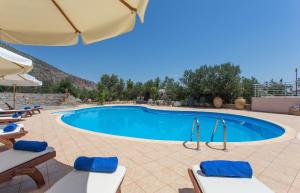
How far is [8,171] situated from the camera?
75.2 inches

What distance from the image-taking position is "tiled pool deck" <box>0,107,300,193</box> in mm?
2299

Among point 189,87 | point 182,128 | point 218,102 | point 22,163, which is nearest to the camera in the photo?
point 22,163

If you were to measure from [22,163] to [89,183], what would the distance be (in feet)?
3.73

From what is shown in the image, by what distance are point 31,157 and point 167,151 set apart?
102 inches

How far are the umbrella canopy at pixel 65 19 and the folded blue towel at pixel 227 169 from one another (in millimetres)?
1886

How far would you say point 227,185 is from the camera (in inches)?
65.4

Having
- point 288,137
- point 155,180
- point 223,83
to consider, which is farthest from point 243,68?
point 155,180

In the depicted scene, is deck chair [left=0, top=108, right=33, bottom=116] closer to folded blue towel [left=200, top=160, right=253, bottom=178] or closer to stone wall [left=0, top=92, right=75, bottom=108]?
stone wall [left=0, top=92, right=75, bottom=108]

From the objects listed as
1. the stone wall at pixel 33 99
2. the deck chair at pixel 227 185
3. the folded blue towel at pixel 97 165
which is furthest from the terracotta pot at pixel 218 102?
the stone wall at pixel 33 99

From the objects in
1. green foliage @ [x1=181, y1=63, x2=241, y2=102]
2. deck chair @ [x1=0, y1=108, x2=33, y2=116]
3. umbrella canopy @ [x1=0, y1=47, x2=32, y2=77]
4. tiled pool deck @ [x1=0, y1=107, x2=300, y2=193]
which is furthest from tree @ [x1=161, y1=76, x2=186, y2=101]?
umbrella canopy @ [x1=0, y1=47, x2=32, y2=77]

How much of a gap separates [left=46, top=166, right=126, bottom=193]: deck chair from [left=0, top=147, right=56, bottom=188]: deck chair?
73 centimetres

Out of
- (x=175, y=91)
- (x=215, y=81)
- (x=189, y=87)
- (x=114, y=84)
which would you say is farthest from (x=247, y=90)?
(x=114, y=84)

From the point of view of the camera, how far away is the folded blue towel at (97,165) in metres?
1.90

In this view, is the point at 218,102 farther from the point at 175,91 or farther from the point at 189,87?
the point at 175,91
